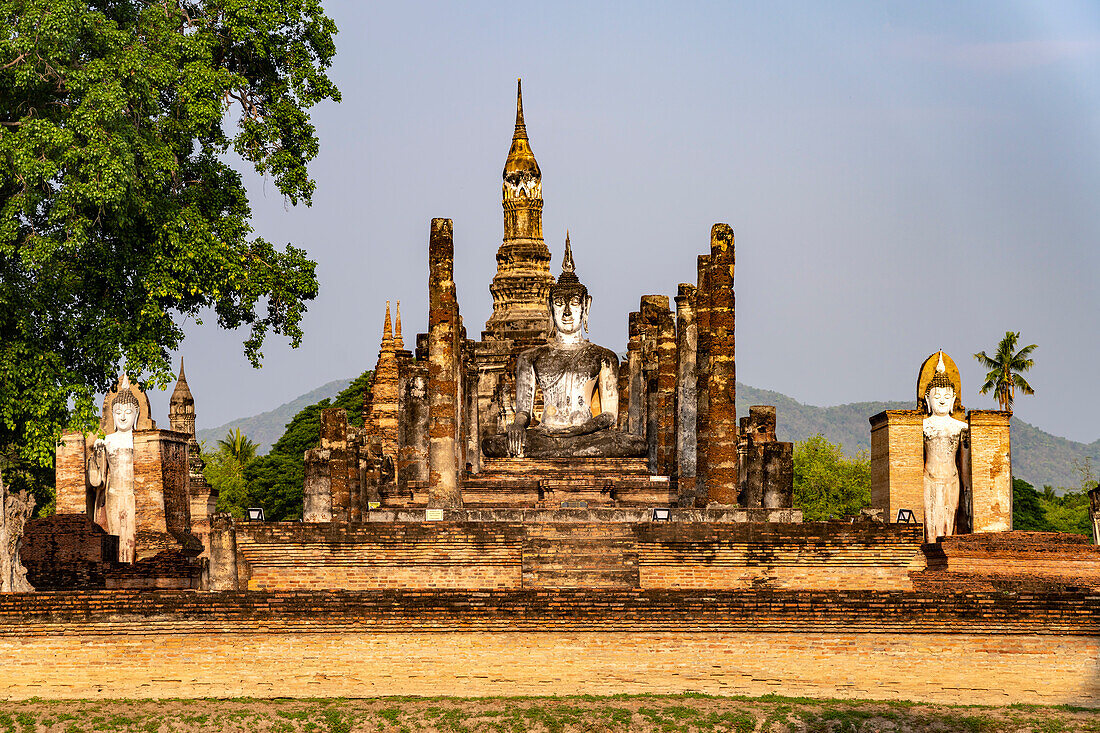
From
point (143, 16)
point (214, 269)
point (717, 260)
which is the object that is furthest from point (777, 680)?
point (143, 16)

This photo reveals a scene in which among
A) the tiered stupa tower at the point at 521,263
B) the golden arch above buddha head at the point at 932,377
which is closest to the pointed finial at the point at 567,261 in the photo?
the tiered stupa tower at the point at 521,263

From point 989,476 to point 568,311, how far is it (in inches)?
280

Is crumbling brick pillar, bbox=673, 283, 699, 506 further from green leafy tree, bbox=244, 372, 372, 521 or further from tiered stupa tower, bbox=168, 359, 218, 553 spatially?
green leafy tree, bbox=244, 372, 372, 521

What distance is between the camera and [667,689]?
Result: 14.5 m

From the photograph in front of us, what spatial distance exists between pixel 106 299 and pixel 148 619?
24.7ft

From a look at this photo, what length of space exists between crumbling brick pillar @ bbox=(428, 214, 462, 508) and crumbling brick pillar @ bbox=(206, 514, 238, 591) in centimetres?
273

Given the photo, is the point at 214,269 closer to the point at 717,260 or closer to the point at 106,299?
the point at 106,299

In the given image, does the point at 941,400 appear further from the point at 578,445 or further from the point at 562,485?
the point at 562,485

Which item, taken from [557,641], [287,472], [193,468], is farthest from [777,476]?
[287,472]

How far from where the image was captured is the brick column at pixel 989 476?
75.5 feet

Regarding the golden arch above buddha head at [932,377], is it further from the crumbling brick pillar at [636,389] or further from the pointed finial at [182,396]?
the pointed finial at [182,396]

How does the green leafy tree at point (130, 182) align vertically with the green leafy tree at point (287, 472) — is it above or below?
above

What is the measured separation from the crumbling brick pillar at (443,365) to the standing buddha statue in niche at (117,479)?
794 centimetres

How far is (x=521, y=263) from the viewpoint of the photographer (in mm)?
43188
